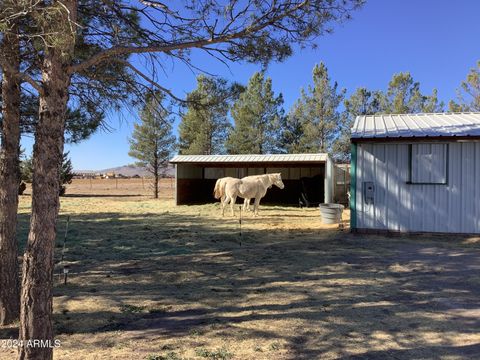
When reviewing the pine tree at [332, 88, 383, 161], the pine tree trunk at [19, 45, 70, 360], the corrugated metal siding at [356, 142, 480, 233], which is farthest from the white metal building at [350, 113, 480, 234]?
the pine tree at [332, 88, 383, 161]

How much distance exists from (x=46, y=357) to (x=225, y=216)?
12083 millimetres

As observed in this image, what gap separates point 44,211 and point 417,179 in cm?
876

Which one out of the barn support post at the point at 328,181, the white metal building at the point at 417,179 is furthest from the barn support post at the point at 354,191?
the barn support post at the point at 328,181

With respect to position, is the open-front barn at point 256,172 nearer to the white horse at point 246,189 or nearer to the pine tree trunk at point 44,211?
the white horse at point 246,189

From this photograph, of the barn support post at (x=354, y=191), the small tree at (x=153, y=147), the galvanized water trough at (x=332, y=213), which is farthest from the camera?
the small tree at (x=153, y=147)

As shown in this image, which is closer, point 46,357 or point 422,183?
point 46,357

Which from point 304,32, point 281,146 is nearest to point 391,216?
point 304,32

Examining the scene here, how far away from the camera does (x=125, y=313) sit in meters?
4.62

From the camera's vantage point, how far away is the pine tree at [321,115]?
28078 mm

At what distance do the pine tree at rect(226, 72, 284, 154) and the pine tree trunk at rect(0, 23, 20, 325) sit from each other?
77.5 ft

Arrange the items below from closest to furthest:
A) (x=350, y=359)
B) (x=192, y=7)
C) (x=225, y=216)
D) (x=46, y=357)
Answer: (x=46, y=357) < (x=350, y=359) < (x=192, y=7) < (x=225, y=216)

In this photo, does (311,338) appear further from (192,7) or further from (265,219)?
(265,219)

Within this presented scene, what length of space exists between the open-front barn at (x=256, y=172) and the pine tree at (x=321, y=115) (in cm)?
577

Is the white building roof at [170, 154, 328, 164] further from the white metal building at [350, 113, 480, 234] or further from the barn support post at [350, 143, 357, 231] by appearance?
the white metal building at [350, 113, 480, 234]
